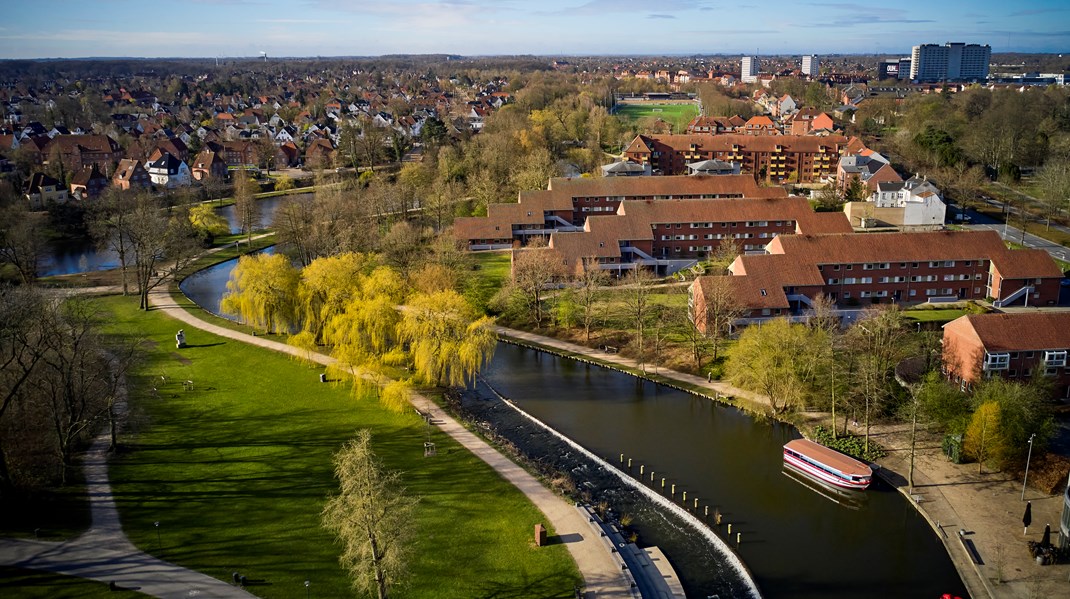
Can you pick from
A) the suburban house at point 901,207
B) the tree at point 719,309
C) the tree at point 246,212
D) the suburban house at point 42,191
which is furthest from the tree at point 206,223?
the suburban house at point 901,207

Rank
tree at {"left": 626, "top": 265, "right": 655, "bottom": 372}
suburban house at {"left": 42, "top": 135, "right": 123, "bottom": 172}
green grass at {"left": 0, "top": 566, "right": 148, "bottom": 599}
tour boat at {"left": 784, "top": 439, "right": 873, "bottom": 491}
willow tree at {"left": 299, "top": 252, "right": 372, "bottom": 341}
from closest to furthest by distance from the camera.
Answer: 1. green grass at {"left": 0, "top": 566, "right": 148, "bottom": 599}
2. tour boat at {"left": 784, "top": 439, "right": 873, "bottom": 491}
3. willow tree at {"left": 299, "top": 252, "right": 372, "bottom": 341}
4. tree at {"left": 626, "top": 265, "right": 655, "bottom": 372}
5. suburban house at {"left": 42, "top": 135, "right": 123, "bottom": 172}

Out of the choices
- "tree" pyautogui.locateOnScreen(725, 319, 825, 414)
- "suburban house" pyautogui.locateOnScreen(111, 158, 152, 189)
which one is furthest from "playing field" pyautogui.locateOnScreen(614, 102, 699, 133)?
"tree" pyautogui.locateOnScreen(725, 319, 825, 414)

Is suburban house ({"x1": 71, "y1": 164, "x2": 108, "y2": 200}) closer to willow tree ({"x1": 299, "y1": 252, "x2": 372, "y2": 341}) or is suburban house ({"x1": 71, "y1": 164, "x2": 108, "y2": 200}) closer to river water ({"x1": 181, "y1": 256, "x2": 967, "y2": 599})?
willow tree ({"x1": 299, "y1": 252, "x2": 372, "y2": 341})

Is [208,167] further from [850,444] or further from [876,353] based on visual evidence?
[850,444]

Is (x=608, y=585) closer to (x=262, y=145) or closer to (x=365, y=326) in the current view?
(x=365, y=326)

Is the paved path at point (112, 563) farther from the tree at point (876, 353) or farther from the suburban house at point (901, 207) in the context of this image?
the suburban house at point (901, 207)

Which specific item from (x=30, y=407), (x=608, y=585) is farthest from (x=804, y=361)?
(x=30, y=407)
